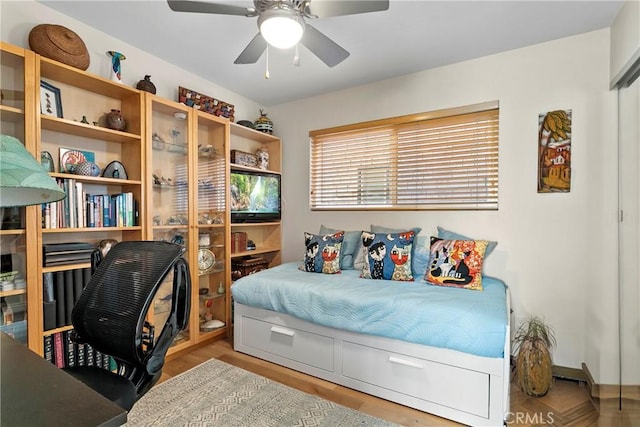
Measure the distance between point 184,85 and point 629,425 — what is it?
13.5 feet

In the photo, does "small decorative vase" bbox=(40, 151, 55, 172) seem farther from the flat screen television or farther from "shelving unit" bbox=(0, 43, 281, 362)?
the flat screen television

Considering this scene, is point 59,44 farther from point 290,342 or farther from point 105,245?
point 290,342

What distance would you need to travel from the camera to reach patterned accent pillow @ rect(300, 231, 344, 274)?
2.76 meters

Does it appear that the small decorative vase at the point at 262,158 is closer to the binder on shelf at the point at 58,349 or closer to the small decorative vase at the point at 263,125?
the small decorative vase at the point at 263,125

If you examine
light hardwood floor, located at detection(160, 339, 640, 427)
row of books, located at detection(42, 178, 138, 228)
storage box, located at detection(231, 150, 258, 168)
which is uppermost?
storage box, located at detection(231, 150, 258, 168)

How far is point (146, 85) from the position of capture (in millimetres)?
2410

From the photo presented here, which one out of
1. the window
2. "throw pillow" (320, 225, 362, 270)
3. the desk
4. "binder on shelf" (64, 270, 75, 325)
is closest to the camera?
the desk

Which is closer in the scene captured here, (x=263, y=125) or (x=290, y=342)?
(x=290, y=342)

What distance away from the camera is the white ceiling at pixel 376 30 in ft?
6.53

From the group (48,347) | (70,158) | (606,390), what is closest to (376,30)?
(70,158)

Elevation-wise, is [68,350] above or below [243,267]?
below

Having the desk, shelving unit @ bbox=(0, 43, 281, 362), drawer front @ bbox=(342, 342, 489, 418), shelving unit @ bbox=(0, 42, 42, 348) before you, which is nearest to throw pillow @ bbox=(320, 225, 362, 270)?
drawer front @ bbox=(342, 342, 489, 418)

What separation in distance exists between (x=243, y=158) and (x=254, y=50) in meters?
1.45

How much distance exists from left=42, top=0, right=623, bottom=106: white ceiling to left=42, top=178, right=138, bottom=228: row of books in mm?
1223
